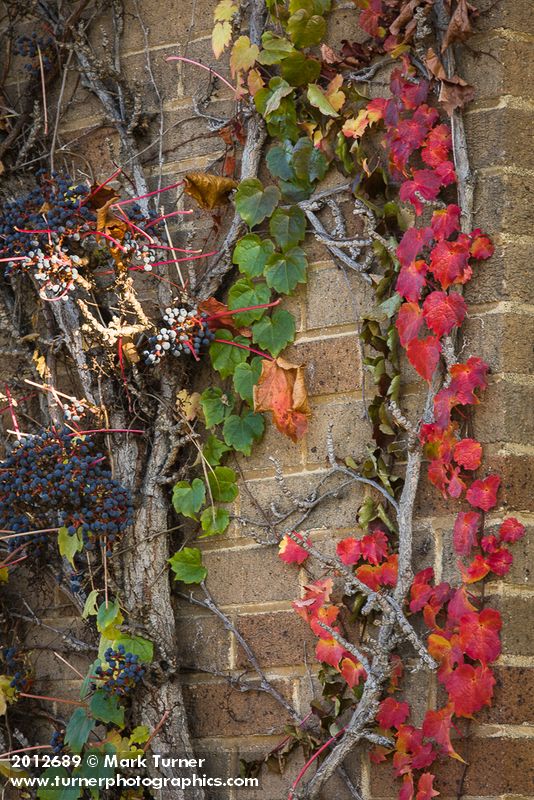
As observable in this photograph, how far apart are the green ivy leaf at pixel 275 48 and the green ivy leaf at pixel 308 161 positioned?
0.18 m

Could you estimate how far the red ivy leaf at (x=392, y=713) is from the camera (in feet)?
6.89

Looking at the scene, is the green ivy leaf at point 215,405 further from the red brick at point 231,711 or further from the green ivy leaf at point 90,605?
the red brick at point 231,711

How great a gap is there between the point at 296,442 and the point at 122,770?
0.77 metres

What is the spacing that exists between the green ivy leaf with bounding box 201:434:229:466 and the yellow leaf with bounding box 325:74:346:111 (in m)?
0.75

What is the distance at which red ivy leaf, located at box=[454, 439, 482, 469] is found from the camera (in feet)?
6.89

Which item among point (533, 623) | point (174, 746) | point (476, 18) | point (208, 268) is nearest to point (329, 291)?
point (208, 268)

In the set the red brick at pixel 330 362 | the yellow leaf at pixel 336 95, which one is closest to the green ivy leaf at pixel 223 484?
the red brick at pixel 330 362

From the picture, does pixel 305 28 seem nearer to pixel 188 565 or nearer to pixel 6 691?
pixel 188 565

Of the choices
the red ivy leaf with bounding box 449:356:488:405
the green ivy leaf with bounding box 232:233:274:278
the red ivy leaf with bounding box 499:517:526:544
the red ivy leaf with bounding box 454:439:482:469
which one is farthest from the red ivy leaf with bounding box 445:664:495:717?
the green ivy leaf with bounding box 232:233:274:278

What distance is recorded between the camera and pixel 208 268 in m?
2.45

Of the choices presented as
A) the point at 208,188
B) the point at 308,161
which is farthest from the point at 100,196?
the point at 308,161

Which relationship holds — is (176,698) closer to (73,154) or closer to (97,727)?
(97,727)

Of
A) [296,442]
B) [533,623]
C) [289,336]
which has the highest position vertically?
[289,336]

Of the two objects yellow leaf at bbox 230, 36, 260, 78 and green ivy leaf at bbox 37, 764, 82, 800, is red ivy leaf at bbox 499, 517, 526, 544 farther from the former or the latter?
yellow leaf at bbox 230, 36, 260, 78
